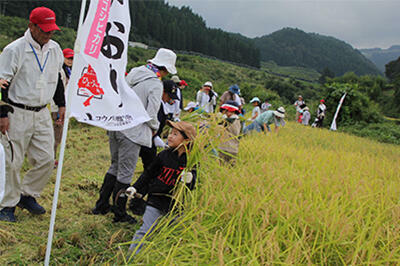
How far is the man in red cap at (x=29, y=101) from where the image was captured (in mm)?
2648

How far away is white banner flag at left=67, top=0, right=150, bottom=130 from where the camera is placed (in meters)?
2.12

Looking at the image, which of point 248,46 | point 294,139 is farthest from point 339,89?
point 248,46

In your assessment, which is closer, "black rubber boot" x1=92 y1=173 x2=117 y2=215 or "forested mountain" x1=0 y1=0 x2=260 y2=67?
"black rubber boot" x1=92 y1=173 x2=117 y2=215

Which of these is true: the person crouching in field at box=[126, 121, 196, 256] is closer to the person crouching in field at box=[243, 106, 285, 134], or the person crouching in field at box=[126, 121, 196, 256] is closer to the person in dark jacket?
the person in dark jacket

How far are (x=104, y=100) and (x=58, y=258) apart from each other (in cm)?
121

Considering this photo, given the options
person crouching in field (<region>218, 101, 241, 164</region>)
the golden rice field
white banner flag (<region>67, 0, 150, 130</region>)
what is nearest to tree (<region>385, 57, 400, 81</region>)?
person crouching in field (<region>218, 101, 241, 164</region>)

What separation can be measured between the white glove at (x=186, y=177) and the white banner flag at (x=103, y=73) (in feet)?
1.87

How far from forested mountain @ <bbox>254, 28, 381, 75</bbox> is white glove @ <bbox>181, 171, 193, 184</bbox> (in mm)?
141702

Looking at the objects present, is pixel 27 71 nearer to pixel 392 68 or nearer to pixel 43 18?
pixel 43 18

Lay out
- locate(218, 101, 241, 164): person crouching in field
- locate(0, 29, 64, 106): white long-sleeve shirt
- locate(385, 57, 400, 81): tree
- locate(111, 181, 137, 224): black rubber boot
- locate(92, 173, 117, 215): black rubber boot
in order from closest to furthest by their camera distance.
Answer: locate(0, 29, 64, 106): white long-sleeve shirt, locate(111, 181, 137, 224): black rubber boot, locate(92, 173, 117, 215): black rubber boot, locate(218, 101, 241, 164): person crouching in field, locate(385, 57, 400, 81): tree

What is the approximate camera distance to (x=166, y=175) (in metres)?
2.62

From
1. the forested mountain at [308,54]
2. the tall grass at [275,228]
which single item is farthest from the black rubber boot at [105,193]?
the forested mountain at [308,54]

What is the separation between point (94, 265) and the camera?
229 centimetres

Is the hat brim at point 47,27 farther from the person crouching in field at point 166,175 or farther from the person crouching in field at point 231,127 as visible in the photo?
the person crouching in field at point 231,127
